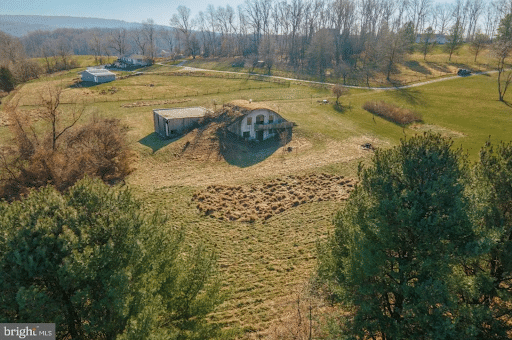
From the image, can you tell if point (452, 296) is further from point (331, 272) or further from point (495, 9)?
point (495, 9)

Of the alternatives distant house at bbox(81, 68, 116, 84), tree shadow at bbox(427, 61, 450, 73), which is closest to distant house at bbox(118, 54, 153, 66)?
distant house at bbox(81, 68, 116, 84)

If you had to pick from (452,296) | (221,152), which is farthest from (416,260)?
(221,152)

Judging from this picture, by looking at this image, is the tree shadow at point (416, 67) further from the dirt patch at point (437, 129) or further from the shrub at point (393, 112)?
the dirt patch at point (437, 129)

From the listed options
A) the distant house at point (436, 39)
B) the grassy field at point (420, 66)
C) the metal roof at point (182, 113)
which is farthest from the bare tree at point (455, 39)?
the metal roof at point (182, 113)

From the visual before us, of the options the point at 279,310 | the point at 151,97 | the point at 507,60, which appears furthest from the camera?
the point at 507,60

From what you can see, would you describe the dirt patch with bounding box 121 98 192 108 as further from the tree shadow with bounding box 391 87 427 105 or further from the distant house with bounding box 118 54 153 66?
the distant house with bounding box 118 54 153 66

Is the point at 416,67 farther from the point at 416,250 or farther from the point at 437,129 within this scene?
the point at 416,250
